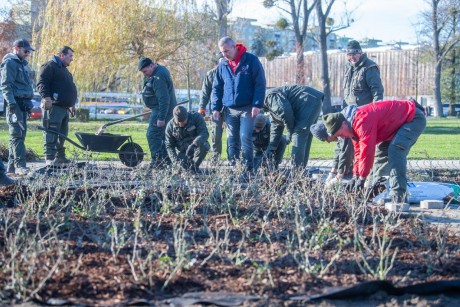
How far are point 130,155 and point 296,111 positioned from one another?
321 centimetres

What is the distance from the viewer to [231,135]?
34.1ft

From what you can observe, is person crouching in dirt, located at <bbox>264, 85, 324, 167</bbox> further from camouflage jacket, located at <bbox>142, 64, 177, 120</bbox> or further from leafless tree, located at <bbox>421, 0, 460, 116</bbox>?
leafless tree, located at <bbox>421, 0, 460, 116</bbox>

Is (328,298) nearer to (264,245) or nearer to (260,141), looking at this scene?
(264,245)

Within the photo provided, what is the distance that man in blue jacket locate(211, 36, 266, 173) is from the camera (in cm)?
1015

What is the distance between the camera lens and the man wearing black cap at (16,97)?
37.8 ft

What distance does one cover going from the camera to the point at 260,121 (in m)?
10.9

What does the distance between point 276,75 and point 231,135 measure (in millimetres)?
58838

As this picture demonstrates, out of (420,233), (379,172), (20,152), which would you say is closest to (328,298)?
(420,233)

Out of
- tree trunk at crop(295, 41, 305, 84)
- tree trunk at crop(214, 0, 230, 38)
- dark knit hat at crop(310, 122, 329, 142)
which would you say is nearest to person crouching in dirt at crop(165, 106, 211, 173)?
dark knit hat at crop(310, 122, 329, 142)

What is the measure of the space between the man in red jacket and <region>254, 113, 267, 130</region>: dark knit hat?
2900mm

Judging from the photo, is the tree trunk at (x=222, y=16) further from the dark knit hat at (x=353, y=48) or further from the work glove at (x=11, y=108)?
the dark knit hat at (x=353, y=48)

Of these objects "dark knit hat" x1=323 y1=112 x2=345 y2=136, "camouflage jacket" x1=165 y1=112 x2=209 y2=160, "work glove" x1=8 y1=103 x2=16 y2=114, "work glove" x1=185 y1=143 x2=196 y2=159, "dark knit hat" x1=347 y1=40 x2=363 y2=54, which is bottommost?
"work glove" x1=185 y1=143 x2=196 y2=159

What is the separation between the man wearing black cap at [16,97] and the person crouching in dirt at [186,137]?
7.60 ft

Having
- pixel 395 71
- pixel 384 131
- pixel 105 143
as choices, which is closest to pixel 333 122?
pixel 384 131
